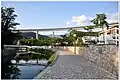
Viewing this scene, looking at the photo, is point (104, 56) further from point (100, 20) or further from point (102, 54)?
point (100, 20)

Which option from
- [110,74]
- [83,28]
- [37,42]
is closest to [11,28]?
[37,42]

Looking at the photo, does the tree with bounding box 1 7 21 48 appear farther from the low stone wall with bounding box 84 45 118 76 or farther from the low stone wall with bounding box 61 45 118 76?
the low stone wall with bounding box 84 45 118 76

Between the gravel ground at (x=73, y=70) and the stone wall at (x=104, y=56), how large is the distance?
15 cm

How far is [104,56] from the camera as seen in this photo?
662 cm

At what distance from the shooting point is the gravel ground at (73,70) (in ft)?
18.8

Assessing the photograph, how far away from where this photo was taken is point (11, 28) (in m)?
5.54

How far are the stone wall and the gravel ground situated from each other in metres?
0.15

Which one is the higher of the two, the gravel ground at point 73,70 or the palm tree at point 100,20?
the palm tree at point 100,20

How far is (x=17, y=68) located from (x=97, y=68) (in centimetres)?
206

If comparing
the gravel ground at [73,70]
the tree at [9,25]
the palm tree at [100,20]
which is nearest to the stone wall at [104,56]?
the gravel ground at [73,70]

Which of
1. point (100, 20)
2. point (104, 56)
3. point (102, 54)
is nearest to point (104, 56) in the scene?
point (104, 56)

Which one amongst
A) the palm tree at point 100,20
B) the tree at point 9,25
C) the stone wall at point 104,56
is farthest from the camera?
the stone wall at point 104,56

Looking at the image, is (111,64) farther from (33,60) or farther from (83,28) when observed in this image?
(33,60)

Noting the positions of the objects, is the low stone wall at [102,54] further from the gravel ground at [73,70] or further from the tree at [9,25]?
the tree at [9,25]
